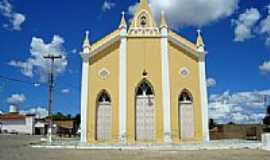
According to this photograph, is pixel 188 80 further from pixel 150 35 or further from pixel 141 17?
pixel 141 17

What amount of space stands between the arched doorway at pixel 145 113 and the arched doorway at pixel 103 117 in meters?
2.17

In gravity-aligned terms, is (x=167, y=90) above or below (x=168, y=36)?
below

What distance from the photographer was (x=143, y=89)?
88.2ft

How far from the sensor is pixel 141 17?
29.4m

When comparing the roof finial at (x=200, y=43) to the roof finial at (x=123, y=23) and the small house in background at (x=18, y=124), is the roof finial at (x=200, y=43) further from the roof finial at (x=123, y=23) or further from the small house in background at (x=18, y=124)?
the small house in background at (x=18, y=124)

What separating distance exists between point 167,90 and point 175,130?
125 inches

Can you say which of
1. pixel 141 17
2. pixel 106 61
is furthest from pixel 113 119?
pixel 141 17

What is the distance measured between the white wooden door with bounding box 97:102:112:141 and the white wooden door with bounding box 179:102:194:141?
5686 mm

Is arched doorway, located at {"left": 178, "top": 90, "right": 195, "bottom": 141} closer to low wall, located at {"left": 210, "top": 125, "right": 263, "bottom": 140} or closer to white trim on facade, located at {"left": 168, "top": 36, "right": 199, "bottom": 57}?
white trim on facade, located at {"left": 168, "top": 36, "right": 199, "bottom": 57}

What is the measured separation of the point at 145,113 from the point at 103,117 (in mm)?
3392

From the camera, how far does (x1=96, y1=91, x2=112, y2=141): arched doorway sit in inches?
1046

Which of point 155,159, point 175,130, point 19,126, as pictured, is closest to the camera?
point 155,159

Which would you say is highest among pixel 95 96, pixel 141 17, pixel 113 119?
pixel 141 17

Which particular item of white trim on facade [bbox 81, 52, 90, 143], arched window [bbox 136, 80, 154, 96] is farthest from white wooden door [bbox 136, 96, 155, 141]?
white trim on facade [bbox 81, 52, 90, 143]
